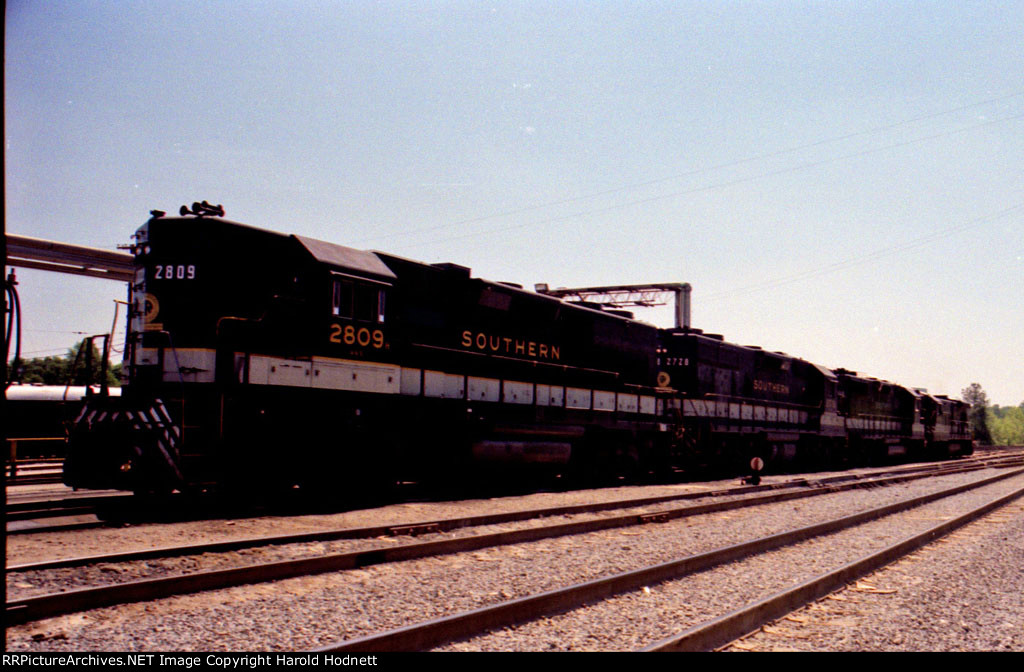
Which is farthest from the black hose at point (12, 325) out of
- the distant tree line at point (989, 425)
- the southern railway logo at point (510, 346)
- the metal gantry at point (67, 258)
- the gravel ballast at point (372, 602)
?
the distant tree line at point (989, 425)

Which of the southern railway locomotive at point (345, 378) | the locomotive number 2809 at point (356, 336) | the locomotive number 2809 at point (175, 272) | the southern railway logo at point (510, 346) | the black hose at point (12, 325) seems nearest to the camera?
the black hose at point (12, 325)

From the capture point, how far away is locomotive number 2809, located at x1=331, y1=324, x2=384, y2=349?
10.8 m

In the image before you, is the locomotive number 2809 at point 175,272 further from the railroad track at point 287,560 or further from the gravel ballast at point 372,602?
the gravel ballast at point 372,602

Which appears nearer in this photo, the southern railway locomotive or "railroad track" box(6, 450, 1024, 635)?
"railroad track" box(6, 450, 1024, 635)

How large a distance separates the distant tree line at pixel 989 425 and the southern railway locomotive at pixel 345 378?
9757 centimetres

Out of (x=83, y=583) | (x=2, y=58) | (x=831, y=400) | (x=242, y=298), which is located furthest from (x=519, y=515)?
(x=831, y=400)

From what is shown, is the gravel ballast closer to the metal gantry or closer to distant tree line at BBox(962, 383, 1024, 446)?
the metal gantry

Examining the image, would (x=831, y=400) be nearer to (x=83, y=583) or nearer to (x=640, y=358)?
(x=640, y=358)

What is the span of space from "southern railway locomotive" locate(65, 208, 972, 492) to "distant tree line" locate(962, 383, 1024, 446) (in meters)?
97.6

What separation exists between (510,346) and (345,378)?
4.45m

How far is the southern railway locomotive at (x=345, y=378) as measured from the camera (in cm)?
943

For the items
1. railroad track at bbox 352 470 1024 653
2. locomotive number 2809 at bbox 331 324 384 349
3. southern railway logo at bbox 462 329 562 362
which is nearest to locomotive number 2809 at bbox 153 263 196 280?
locomotive number 2809 at bbox 331 324 384 349

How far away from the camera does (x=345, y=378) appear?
431 inches

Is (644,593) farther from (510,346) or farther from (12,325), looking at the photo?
(510,346)
